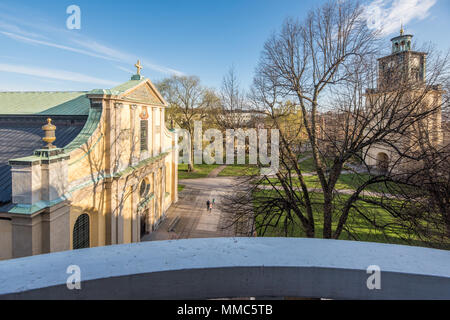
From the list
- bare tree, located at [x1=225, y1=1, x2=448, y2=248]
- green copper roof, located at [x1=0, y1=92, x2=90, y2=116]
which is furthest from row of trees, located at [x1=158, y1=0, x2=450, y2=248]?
green copper roof, located at [x1=0, y1=92, x2=90, y2=116]

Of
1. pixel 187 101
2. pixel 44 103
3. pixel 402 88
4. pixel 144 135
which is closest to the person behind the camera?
pixel 402 88

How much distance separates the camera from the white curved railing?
1.77 meters

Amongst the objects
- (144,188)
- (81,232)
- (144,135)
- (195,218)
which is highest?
(144,135)

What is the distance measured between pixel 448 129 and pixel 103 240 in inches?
626

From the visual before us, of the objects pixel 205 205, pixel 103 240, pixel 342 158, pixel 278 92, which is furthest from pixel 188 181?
pixel 342 158

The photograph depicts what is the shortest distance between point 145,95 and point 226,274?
1723 cm

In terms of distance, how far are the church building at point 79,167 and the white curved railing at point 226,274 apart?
26.8 feet

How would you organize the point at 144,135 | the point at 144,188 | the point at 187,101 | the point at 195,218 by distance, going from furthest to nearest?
the point at 187,101 < the point at 195,218 < the point at 144,188 < the point at 144,135

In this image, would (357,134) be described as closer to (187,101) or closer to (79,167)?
(79,167)

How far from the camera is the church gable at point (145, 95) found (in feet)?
50.6

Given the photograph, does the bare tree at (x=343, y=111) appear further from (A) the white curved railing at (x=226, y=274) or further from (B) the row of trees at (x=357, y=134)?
(A) the white curved railing at (x=226, y=274)

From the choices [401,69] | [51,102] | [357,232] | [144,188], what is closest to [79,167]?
[144,188]

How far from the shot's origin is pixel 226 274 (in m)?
1.93

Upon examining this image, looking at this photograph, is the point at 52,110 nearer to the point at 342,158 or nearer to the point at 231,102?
the point at 231,102
